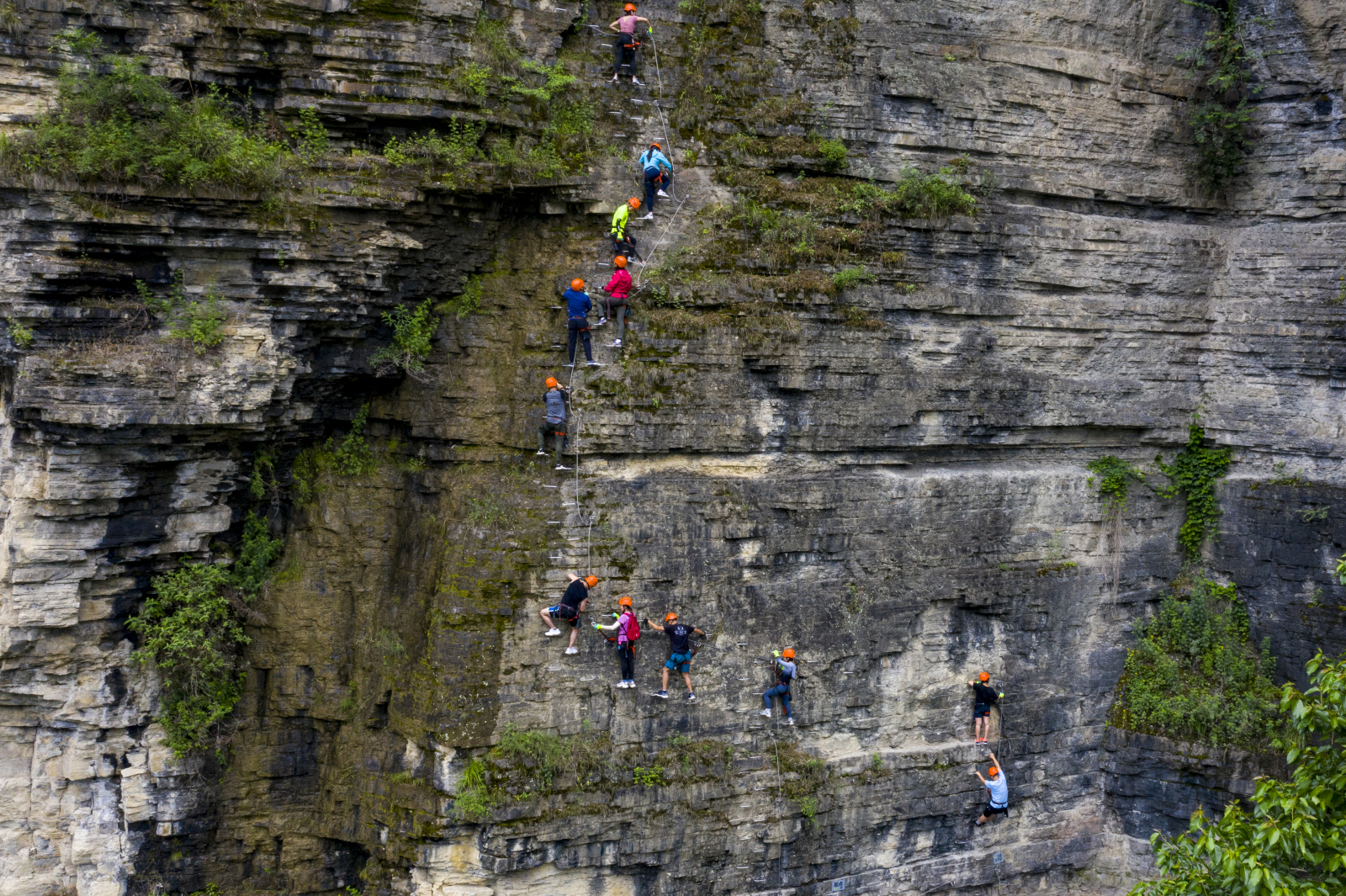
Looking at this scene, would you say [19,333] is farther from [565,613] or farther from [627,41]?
[627,41]

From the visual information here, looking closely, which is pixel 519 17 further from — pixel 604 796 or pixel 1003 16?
pixel 604 796

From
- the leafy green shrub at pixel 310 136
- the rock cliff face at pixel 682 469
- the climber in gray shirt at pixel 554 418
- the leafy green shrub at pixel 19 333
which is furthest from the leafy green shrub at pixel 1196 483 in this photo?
the leafy green shrub at pixel 19 333

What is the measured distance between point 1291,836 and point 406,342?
11227mm

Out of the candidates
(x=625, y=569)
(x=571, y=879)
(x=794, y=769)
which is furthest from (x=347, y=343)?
(x=794, y=769)

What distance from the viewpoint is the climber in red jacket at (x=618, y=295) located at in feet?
41.2

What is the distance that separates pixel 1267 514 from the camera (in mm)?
15789

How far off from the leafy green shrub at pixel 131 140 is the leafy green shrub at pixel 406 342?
2338 mm

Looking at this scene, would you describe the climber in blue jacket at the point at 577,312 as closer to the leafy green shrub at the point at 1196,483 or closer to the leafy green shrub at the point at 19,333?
the leafy green shrub at the point at 19,333

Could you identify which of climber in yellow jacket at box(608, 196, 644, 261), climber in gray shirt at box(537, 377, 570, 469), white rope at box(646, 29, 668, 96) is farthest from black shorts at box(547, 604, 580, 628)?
white rope at box(646, 29, 668, 96)

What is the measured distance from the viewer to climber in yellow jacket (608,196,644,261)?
12594 millimetres

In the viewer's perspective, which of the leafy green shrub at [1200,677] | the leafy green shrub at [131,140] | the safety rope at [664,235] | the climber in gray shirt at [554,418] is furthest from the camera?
the leafy green shrub at [1200,677]

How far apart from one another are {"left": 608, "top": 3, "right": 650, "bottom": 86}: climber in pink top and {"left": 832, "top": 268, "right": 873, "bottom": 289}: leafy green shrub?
3.89 metres

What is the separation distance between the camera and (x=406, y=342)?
43.0 ft

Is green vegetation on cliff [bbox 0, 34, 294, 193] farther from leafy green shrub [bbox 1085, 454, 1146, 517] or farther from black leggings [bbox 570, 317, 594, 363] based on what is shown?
leafy green shrub [bbox 1085, 454, 1146, 517]
